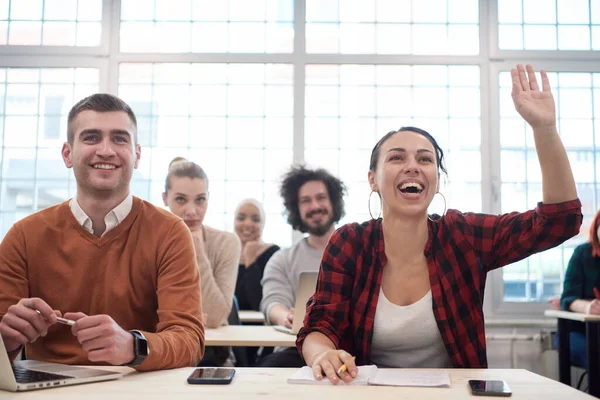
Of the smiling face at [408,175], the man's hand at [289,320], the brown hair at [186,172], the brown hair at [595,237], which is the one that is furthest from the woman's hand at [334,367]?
the brown hair at [595,237]

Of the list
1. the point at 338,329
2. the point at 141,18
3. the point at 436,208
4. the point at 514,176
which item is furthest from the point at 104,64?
the point at 338,329

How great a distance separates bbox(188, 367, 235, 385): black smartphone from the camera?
1.37 m

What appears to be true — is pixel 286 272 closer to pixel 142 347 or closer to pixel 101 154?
pixel 101 154

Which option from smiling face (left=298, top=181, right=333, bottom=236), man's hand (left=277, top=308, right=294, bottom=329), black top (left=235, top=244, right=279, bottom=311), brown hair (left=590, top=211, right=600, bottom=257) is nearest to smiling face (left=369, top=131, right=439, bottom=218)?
man's hand (left=277, top=308, right=294, bottom=329)

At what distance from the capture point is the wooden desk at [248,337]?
2441 mm

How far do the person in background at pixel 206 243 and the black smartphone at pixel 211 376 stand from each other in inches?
53.0

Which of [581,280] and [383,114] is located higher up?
[383,114]

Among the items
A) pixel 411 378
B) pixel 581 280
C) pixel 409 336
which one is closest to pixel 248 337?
pixel 409 336

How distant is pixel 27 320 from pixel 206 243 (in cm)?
167

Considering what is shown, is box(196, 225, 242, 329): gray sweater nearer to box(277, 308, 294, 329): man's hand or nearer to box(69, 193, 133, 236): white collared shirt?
box(277, 308, 294, 329): man's hand

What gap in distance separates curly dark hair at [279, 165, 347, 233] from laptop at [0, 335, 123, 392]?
2250 mm

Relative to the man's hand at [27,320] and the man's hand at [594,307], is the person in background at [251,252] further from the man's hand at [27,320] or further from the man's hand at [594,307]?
the man's hand at [27,320]

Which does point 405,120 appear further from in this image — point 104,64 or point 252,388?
point 252,388

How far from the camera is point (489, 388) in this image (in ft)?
4.25
